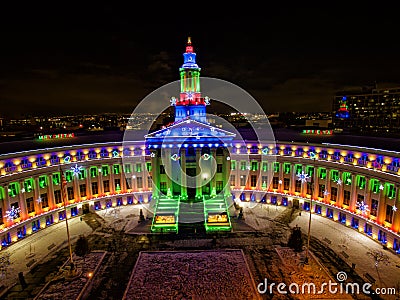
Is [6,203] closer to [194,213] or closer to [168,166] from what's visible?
[168,166]

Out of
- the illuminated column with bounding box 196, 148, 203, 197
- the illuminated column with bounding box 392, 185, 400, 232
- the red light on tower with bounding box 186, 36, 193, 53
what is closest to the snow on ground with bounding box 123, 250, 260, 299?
the illuminated column with bounding box 196, 148, 203, 197

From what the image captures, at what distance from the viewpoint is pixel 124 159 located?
62.8 metres

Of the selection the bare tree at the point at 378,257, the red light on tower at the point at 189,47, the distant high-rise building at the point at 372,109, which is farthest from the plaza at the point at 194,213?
the distant high-rise building at the point at 372,109

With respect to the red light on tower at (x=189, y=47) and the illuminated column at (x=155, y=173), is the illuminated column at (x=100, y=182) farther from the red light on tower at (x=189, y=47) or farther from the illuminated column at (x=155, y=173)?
the red light on tower at (x=189, y=47)

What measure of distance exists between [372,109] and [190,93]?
516 feet

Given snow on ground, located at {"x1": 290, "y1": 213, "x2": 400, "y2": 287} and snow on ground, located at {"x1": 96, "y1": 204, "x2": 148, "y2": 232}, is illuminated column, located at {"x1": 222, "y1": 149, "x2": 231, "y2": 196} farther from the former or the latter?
snow on ground, located at {"x1": 96, "y1": 204, "x2": 148, "y2": 232}

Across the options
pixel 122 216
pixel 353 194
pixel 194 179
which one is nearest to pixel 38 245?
pixel 122 216

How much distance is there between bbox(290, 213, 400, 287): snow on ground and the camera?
36438 millimetres

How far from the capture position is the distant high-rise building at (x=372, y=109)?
161 meters

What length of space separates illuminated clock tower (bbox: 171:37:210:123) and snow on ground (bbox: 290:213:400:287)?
1396 inches

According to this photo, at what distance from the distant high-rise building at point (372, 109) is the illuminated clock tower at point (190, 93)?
112480 mm

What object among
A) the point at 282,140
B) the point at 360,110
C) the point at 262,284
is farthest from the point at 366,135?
the point at 360,110

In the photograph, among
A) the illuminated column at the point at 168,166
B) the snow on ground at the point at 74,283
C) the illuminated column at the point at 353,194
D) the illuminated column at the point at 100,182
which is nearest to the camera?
the snow on ground at the point at 74,283

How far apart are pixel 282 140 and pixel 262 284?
117ft
